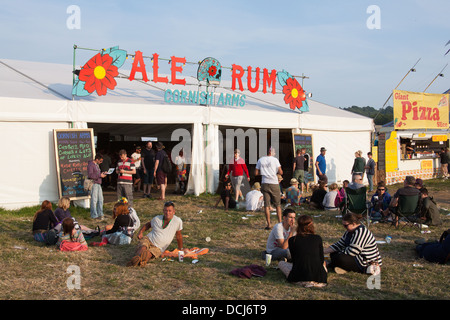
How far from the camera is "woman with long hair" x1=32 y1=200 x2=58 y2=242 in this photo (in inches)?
271

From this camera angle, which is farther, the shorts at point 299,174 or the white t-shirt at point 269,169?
the shorts at point 299,174

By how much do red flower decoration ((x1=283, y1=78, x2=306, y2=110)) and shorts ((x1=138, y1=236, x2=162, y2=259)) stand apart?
874 centimetres

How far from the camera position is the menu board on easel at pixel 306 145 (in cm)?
1343

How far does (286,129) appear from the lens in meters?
14.1

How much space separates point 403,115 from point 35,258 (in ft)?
51.3

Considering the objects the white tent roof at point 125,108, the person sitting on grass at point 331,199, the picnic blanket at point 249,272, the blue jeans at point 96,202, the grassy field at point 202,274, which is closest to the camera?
the grassy field at point 202,274

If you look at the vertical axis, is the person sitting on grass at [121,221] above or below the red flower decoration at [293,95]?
below

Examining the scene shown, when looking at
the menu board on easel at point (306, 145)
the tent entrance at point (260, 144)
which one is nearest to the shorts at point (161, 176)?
the tent entrance at point (260, 144)

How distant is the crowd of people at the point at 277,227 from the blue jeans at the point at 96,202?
2 centimetres

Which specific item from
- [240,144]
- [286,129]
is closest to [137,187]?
[240,144]

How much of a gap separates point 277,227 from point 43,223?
3.74m

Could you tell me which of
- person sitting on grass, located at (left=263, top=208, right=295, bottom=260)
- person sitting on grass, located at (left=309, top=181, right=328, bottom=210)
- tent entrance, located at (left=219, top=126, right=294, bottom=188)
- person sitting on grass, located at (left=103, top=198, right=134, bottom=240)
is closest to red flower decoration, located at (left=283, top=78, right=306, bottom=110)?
tent entrance, located at (left=219, top=126, right=294, bottom=188)

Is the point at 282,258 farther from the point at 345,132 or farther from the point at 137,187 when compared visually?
the point at 345,132

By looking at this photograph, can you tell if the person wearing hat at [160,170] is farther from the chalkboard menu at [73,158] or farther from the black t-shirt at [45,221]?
the black t-shirt at [45,221]
